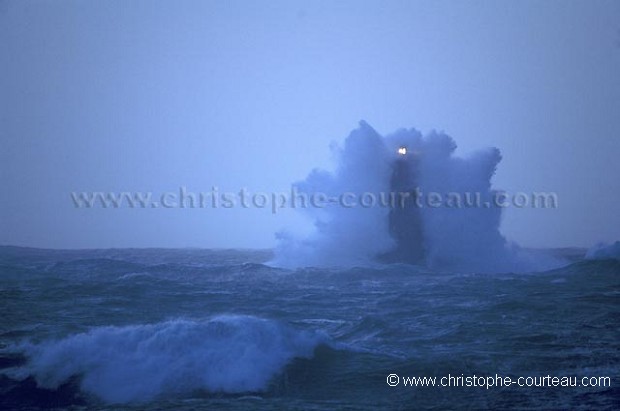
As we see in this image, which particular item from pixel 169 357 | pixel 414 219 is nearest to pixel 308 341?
pixel 169 357

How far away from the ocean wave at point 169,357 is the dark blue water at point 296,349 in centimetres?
3

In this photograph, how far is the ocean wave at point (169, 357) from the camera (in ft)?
29.2

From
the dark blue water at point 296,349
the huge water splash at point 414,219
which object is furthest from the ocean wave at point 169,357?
the huge water splash at point 414,219

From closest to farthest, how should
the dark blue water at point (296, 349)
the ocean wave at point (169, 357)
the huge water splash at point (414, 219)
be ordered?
the dark blue water at point (296, 349)
the ocean wave at point (169, 357)
the huge water splash at point (414, 219)

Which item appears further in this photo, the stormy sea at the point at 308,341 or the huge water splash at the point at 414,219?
the huge water splash at the point at 414,219

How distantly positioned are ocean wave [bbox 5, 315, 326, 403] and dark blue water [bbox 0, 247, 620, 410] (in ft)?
0.09

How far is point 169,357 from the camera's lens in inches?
385

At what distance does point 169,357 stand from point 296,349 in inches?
90.2

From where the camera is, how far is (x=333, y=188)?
38.7 meters

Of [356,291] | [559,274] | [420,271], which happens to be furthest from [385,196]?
[356,291]

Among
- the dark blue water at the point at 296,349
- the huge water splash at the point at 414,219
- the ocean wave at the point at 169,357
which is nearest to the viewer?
the dark blue water at the point at 296,349

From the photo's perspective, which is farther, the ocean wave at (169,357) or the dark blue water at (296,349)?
the ocean wave at (169,357)

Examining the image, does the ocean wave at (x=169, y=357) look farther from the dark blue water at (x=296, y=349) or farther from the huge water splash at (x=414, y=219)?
the huge water splash at (x=414, y=219)

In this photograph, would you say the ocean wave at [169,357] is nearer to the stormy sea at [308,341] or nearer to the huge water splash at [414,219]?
the stormy sea at [308,341]
